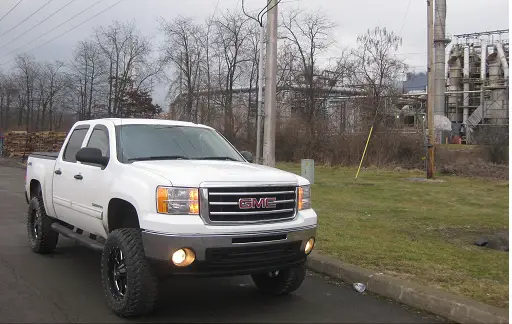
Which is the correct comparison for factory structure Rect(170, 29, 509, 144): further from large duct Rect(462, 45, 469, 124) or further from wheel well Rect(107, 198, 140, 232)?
wheel well Rect(107, 198, 140, 232)

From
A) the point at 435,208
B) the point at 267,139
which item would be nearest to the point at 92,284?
the point at 267,139

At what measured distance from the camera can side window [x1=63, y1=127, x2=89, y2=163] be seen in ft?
21.7

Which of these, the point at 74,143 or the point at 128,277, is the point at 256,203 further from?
the point at 74,143

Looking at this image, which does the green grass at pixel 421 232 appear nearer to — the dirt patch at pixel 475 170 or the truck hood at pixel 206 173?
Result: the truck hood at pixel 206 173

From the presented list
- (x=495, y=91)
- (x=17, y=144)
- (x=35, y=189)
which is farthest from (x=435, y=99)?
(x=35, y=189)

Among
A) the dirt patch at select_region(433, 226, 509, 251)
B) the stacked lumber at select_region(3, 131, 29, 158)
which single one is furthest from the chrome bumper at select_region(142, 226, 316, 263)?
the stacked lumber at select_region(3, 131, 29, 158)

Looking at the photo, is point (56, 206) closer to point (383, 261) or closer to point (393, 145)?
point (383, 261)

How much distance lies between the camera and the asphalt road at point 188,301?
481 cm

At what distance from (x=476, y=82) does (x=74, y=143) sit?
184 feet

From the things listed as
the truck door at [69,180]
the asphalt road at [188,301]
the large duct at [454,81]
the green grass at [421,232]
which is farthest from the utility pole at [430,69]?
the large duct at [454,81]

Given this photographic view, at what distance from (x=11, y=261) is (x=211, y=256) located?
3.94 metres

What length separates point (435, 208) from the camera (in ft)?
41.0

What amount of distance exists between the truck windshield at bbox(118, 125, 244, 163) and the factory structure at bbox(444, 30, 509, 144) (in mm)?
46694

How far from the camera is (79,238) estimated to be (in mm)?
5969
